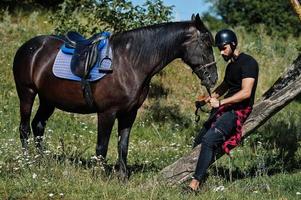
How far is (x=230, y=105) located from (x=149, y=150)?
3325 mm

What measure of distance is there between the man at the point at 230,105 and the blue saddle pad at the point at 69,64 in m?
1.38

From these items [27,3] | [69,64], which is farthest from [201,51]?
[27,3]

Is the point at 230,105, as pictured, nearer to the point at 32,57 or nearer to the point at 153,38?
the point at 153,38

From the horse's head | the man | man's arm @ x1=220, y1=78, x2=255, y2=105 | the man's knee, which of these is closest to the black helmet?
the man

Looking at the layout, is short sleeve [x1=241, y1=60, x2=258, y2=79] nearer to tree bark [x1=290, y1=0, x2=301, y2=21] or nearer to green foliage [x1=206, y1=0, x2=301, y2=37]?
tree bark [x1=290, y1=0, x2=301, y2=21]

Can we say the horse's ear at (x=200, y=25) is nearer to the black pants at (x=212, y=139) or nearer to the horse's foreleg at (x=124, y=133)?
the black pants at (x=212, y=139)

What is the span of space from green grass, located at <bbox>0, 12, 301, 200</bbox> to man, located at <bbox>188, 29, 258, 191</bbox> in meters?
0.41

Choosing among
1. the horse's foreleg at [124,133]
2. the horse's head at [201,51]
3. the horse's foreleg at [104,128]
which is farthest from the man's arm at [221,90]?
the horse's foreleg at [104,128]

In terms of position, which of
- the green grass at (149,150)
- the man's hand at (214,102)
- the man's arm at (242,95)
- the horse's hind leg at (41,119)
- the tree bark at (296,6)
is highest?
the tree bark at (296,6)

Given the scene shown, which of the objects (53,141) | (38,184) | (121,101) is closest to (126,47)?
(121,101)

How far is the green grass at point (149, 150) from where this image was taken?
5961 millimetres

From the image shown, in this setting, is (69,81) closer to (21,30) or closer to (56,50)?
(56,50)

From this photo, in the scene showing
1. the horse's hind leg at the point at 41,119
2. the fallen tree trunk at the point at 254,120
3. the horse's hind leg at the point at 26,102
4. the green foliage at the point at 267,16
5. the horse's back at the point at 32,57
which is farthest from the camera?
the green foliage at the point at 267,16

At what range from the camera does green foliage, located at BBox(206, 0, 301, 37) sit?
31391 mm
